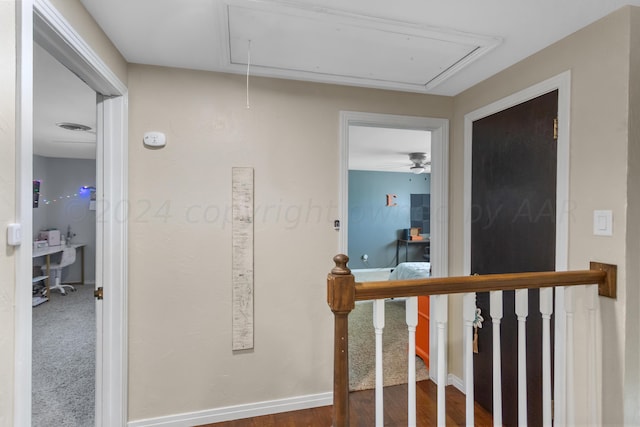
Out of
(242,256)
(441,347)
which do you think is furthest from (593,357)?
(242,256)

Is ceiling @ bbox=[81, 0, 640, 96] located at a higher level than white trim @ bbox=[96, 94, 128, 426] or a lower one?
higher

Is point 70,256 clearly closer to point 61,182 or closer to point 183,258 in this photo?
point 61,182

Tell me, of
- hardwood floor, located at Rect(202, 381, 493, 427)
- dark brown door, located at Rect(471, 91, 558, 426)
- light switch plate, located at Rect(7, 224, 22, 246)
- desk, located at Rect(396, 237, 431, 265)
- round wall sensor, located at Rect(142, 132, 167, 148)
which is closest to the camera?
light switch plate, located at Rect(7, 224, 22, 246)

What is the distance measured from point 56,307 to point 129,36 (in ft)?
10.7

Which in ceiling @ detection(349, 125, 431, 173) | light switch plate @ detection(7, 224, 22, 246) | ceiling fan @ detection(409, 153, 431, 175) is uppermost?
ceiling @ detection(349, 125, 431, 173)

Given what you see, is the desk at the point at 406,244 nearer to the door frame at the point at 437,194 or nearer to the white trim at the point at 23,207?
the door frame at the point at 437,194

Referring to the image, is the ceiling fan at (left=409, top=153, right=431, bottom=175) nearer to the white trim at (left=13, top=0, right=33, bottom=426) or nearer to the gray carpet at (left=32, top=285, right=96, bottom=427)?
the white trim at (left=13, top=0, right=33, bottom=426)

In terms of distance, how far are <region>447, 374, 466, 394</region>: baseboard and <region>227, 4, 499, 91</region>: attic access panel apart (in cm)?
227

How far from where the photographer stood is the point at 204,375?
2.03 meters

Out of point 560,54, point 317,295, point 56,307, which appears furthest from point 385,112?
point 56,307

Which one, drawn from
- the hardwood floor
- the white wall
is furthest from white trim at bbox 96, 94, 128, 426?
the white wall

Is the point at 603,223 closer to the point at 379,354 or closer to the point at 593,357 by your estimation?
the point at 593,357

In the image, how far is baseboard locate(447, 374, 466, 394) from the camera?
2369 millimetres

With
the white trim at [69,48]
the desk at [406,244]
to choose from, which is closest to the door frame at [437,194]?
the white trim at [69,48]
